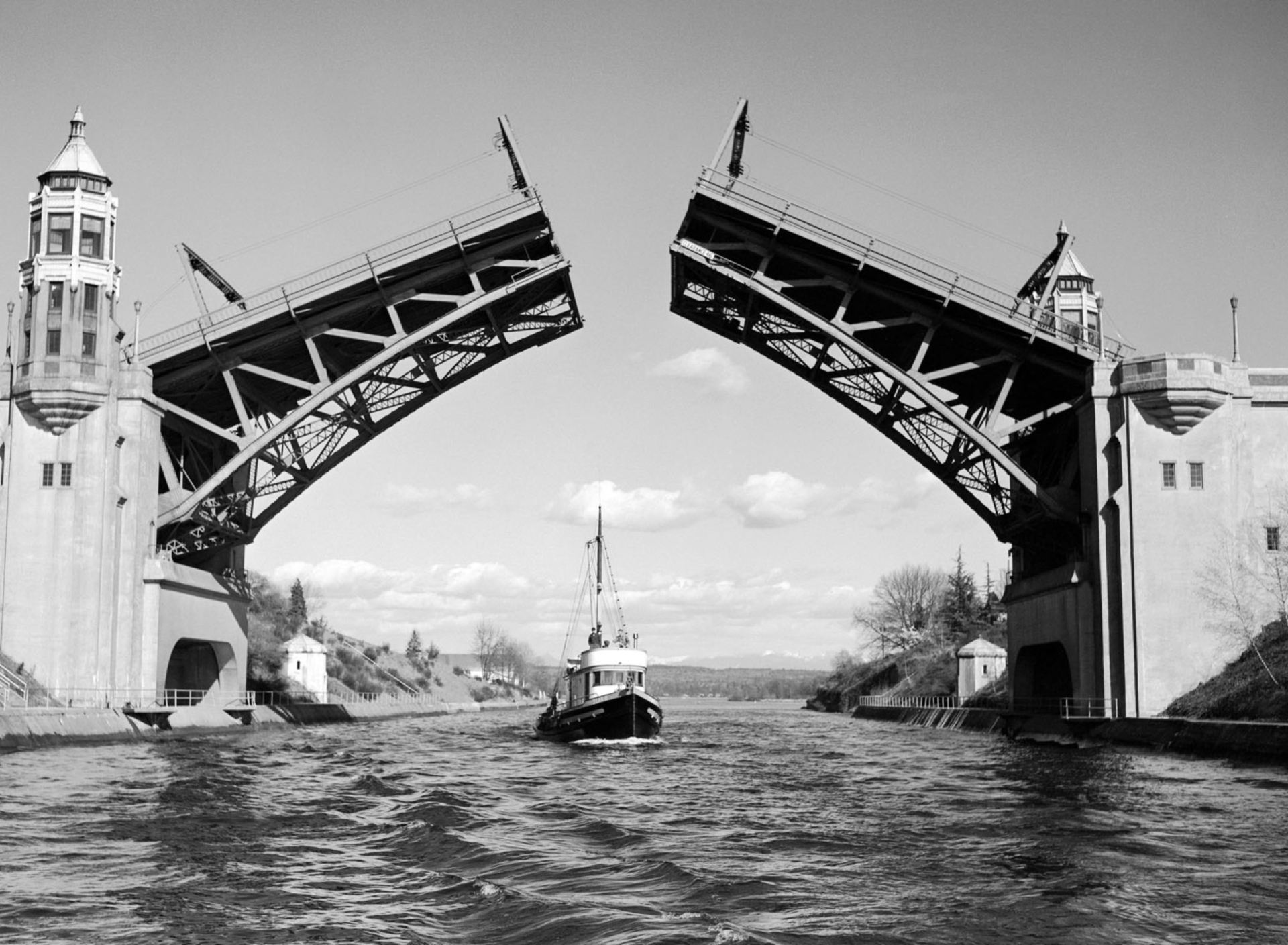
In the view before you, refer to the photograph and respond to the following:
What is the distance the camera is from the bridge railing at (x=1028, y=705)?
37469mm

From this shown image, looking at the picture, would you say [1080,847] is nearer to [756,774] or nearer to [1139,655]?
[756,774]

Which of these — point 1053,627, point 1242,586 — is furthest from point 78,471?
point 1242,586

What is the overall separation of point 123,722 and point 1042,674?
30.4 metres

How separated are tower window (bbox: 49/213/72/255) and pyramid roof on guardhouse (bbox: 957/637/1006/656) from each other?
41564 millimetres

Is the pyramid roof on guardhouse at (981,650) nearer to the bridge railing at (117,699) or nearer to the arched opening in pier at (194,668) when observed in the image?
the bridge railing at (117,699)

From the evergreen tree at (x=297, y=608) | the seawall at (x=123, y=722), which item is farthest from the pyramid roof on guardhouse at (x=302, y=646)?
the evergreen tree at (x=297, y=608)

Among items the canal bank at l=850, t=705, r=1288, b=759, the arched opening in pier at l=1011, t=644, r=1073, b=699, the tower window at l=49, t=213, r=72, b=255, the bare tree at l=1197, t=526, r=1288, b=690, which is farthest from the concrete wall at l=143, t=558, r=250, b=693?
the bare tree at l=1197, t=526, r=1288, b=690

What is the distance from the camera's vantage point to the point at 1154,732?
3338 cm

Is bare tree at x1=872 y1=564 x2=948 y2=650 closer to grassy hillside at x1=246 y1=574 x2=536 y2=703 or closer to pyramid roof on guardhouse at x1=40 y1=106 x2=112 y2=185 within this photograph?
A: grassy hillside at x1=246 y1=574 x2=536 y2=703

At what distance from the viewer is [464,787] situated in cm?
2538

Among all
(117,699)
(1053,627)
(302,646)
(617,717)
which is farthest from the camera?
(302,646)

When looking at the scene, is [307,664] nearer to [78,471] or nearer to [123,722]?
[78,471]

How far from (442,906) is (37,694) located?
95.5 feet

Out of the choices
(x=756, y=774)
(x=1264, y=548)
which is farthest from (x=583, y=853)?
(x=1264, y=548)
